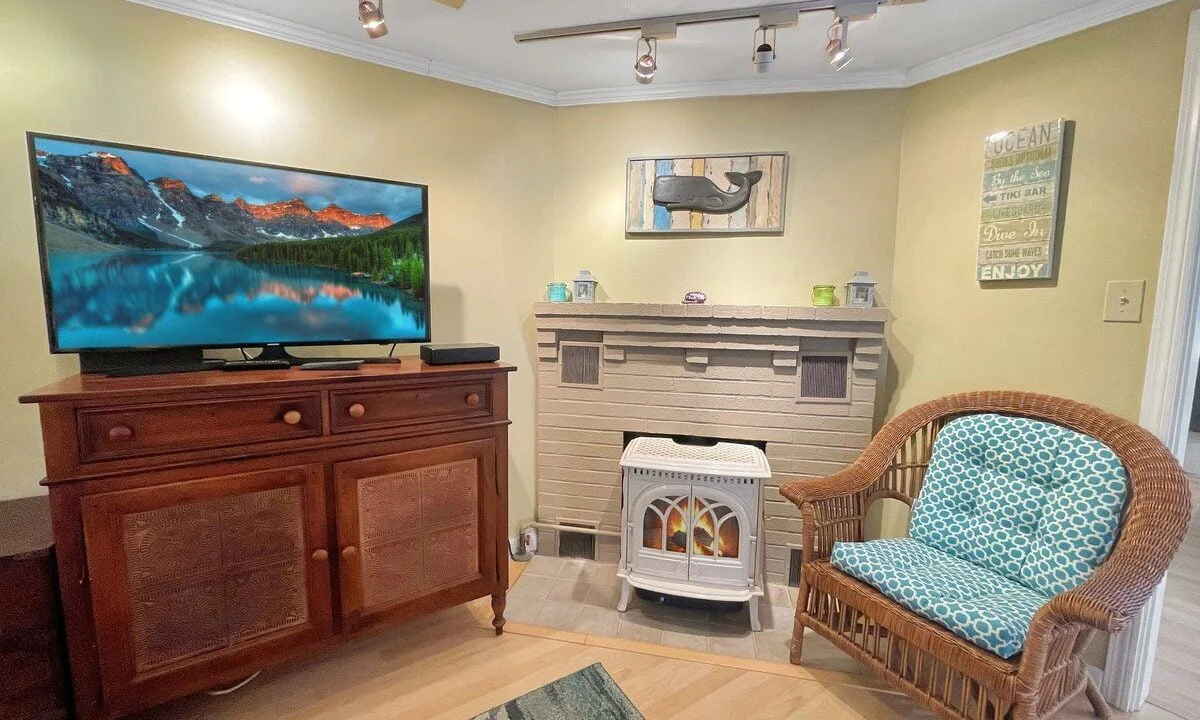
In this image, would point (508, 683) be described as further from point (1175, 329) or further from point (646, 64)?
point (1175, 329)

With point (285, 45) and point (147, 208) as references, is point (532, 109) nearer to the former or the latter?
point (285, 45)

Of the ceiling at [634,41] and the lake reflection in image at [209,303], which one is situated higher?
the ceiling at [634,41]

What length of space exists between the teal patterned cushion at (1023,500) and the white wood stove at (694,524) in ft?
1.99

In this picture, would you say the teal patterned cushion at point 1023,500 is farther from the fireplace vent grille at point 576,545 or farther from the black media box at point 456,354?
the black media box at point 456,354

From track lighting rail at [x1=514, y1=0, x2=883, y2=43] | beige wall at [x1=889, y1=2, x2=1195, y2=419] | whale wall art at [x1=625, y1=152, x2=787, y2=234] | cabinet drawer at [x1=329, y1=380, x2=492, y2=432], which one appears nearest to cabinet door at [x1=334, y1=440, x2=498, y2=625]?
cabinet drawer at [x1=329, y1=380, x2=492, y2=432]

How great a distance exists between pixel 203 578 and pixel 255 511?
0.21 meters

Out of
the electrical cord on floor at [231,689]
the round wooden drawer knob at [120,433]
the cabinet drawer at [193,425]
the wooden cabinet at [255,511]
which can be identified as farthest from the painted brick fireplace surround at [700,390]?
the round wooden drawer knob at [120,433]

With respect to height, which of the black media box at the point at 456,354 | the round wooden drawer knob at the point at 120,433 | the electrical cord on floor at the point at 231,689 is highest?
the black media box at the point at 456,354

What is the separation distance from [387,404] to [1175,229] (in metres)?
2.50

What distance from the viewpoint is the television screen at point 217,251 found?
51.6 inches

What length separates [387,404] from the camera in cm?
151

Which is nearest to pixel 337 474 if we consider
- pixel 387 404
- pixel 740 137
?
pixel 387 404

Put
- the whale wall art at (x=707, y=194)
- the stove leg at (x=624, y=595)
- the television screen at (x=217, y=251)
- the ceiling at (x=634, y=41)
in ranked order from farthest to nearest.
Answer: the whale wall art at (x=707, y=194)
the stove leg at (x=624, y=595)
the ceiling at (x=634, y=41)
the television screen at (x=217, y=251)

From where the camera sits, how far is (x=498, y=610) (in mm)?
1797
